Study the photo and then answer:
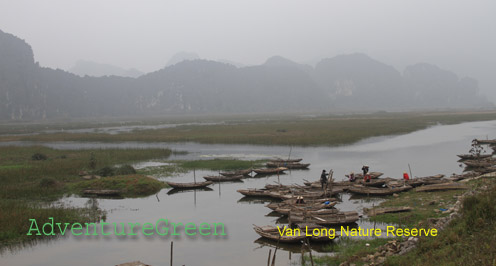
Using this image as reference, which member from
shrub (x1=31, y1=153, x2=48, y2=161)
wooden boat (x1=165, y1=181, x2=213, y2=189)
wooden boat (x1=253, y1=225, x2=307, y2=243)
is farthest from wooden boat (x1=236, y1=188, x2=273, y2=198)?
shrub (x1=31, y1=153, x2=48, y2=161)

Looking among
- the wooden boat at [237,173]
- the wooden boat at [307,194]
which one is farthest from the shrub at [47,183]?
the wooden boat at [307,194]

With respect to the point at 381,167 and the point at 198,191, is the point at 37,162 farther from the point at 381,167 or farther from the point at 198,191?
the point at 381,167

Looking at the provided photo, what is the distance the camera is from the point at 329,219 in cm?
1856

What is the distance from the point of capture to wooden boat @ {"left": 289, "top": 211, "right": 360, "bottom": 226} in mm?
18344

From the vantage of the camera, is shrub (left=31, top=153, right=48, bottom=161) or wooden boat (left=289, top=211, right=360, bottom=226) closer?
wooden boat (left=289, top=211, right=360, bottom=226)

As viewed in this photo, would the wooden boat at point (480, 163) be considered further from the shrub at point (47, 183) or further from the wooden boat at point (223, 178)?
the shrub at point (47, 183)

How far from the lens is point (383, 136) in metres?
65.6

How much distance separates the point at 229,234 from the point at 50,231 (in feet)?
28.7

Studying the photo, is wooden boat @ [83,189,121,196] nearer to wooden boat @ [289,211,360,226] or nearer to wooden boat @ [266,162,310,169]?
wooden boat @ [289,211,360,226]

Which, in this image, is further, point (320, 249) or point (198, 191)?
point (198, 191)

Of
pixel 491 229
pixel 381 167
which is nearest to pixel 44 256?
pixel 491 229

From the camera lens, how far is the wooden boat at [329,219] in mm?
18344

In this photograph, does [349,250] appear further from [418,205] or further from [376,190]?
→ [376,190]

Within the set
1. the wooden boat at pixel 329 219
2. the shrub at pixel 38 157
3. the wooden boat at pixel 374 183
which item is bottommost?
the wooden boat at pixel 329 219
